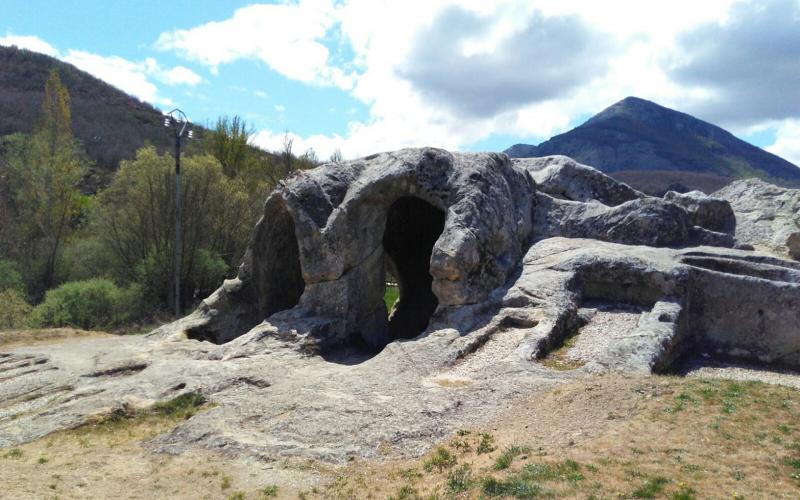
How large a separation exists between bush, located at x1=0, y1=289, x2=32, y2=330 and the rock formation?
320 inches

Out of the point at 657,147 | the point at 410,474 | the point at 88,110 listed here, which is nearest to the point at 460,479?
the point at 410,474

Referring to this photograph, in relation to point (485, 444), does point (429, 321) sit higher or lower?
higher

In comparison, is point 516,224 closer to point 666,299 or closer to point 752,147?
point 666,299

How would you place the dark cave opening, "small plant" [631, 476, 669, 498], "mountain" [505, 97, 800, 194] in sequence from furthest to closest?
"mountain" [505, 97, 800, 194]
the dark cave opening
"small plant" [631, 476, 669, 498]

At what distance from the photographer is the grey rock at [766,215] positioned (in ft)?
59.7

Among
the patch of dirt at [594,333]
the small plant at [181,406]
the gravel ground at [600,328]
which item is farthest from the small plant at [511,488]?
the small plant at [181,406]

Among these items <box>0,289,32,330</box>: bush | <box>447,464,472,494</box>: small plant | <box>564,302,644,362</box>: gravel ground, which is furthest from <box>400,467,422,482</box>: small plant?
<box>0,289,32,330</box>: bush

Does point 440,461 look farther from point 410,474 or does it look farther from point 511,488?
point 511,488

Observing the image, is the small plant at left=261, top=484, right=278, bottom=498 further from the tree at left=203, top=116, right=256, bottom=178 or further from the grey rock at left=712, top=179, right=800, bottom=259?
the tree at left=203, top=116, right=256, bottom=178

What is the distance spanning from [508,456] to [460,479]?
2.20ft

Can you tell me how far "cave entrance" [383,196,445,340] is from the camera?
65.9 ft

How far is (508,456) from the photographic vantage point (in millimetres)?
7695

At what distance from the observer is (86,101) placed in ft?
258

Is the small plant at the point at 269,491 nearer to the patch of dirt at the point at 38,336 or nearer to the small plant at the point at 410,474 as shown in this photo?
the small plant at the point at 410,474
